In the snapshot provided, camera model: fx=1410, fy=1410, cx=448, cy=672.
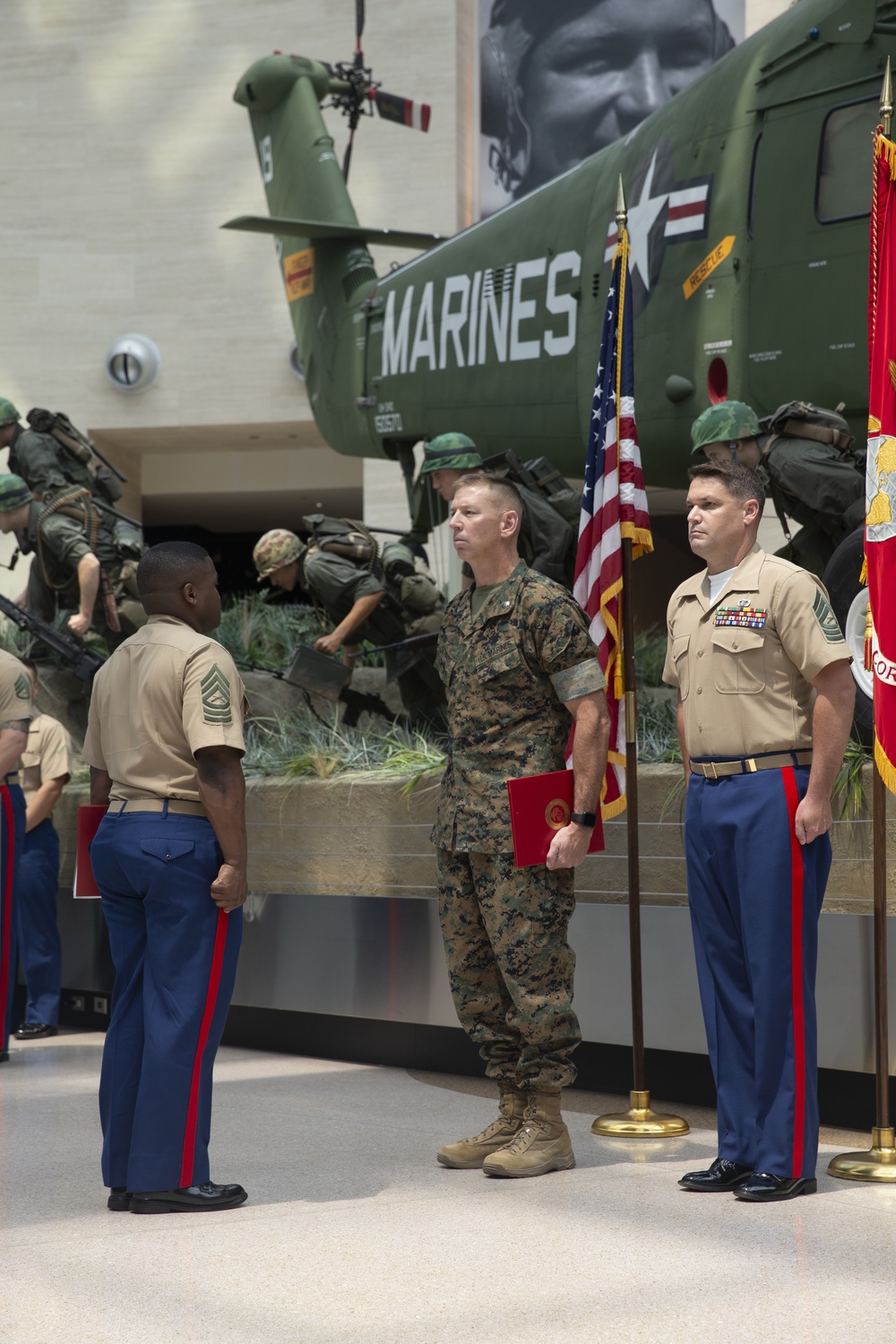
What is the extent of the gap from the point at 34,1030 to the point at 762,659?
4.49 m

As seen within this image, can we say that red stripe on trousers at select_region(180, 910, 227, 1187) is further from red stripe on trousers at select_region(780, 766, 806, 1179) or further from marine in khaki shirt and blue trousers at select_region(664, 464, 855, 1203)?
red stripe on trousers at select_region(780, 766, 806, 1179)

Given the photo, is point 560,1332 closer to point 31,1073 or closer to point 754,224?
point 31,1073

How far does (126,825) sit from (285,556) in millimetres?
4232

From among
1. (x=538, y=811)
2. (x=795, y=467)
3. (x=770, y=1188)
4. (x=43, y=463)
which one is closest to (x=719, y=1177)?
(x=770, y=1188)

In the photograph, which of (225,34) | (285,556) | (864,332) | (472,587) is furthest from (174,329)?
(472,587)

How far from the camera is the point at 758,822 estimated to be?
12.1ft

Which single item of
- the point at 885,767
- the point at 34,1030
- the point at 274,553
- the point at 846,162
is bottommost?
the point at 34,1030

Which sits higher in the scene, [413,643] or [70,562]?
[70,562]

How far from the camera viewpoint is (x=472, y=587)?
13.7 ft

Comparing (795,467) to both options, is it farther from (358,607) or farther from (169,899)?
(169,899)

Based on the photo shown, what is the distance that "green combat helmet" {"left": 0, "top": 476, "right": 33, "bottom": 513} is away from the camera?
7.21 meters

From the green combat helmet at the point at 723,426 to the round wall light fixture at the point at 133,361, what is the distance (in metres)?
14.1

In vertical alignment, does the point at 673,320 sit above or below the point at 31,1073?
above

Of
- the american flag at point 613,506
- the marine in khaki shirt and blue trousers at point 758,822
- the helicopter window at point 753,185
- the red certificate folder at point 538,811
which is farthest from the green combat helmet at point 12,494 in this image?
→ the marine in khaki shirt and blue trousers at point 758,822
